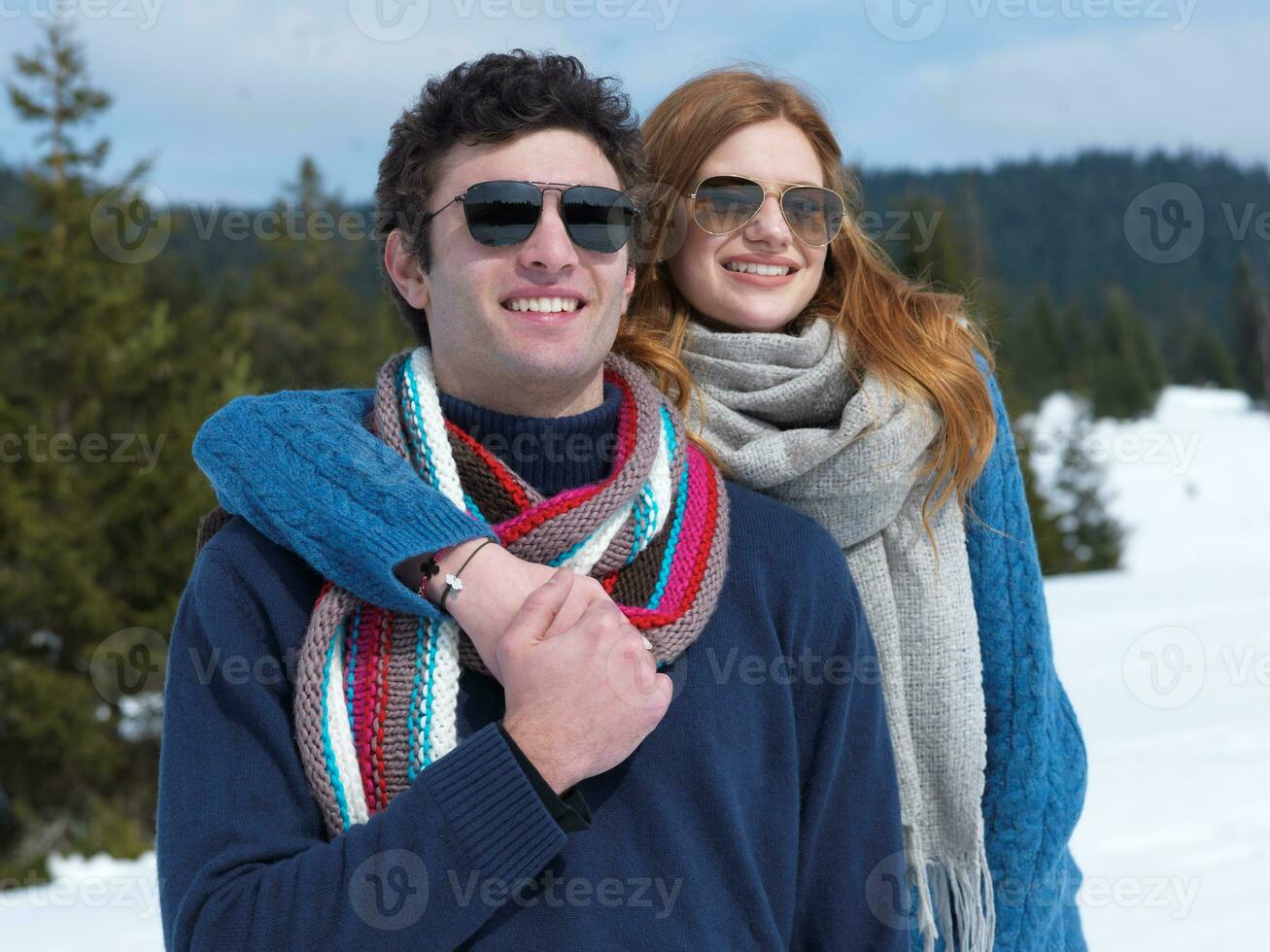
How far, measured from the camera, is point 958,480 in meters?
2.38

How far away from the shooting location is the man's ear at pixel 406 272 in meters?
2.07

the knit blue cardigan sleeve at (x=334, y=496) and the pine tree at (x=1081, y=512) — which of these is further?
the pine tree at (x=1081, y=512)

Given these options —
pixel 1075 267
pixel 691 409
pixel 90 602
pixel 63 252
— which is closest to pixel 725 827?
pixel 691 409

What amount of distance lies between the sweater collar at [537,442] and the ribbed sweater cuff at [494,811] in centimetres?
53

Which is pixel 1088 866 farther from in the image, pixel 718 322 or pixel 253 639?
pixel 253 639

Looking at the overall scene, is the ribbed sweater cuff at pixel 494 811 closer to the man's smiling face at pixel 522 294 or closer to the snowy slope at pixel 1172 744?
the man's smiling face at pixel 522 294

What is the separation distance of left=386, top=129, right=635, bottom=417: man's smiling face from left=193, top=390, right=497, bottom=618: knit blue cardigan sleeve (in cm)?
23

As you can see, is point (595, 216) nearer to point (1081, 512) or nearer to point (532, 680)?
point (532, 680)

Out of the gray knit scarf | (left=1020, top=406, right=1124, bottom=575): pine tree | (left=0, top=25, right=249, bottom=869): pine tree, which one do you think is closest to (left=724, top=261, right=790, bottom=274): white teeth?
the gray knit scarf

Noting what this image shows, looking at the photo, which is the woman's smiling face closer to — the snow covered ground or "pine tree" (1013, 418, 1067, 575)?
the snow covered ground

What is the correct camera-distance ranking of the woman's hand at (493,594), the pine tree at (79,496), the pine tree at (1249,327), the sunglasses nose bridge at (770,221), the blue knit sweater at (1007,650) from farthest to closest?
the pine tree at (1249,327)
the pine tree at (79,496)
the sunglasses nose bridge at (770,221)
the blue knit sweater at (1007,650)
the woman's hand at (493,594)

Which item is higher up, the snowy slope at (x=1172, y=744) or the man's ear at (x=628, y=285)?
the man's ear at (x=628, y=285)

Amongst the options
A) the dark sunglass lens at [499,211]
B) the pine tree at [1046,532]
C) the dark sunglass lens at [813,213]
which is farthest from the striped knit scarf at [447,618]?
the pine tree at [1046,532]

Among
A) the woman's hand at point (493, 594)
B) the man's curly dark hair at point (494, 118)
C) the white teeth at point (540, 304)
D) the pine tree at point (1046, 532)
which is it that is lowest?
the pine tree at point (1046, 532)
